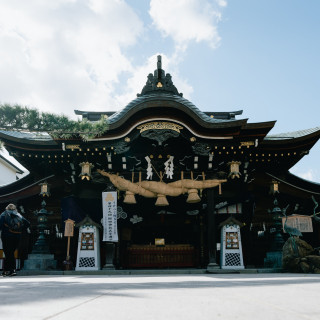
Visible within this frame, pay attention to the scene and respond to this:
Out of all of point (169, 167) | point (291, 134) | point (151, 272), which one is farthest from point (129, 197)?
point (291, 134)

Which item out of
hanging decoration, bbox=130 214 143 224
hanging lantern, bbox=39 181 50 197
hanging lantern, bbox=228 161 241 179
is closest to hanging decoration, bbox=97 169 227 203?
hanging lantern, bbox=228 161 241 179

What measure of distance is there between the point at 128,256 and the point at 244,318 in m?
10.1

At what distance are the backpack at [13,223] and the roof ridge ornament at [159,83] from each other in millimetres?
6412

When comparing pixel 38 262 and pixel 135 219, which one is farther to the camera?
pixel 135 219

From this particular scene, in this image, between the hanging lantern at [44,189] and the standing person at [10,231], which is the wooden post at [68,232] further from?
the standing person at [10,231]

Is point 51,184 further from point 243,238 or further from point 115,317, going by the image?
point 115,317

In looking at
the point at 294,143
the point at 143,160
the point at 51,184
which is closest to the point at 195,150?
the point at 143,160

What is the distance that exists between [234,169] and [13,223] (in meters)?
6.62

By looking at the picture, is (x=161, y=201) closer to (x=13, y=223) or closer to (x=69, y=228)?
(x=69, y=228)

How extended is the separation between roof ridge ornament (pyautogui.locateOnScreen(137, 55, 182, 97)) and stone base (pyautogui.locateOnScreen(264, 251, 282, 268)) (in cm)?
667

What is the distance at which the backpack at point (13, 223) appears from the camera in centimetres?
760

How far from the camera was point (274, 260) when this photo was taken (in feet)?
31.8

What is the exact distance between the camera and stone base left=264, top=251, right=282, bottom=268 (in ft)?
31.0

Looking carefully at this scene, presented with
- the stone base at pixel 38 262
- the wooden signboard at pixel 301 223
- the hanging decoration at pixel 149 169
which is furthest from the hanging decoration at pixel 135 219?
the wooden signboard at pixel 301 223
